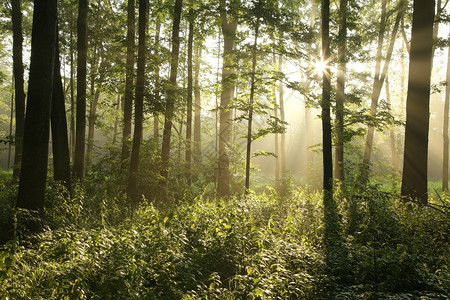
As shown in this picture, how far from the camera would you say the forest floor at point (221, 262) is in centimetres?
391

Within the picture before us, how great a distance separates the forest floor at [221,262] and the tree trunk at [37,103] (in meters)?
0.82

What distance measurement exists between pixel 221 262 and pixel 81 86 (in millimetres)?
9242

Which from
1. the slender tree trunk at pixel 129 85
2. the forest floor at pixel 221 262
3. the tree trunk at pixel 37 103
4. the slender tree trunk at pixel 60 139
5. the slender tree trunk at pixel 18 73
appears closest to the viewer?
the forest floor at pixel 221 262

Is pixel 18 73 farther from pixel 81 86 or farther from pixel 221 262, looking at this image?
pixel 221 262

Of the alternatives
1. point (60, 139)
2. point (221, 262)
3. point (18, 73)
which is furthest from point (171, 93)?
point (18, 73)

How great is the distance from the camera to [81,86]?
11516 mm

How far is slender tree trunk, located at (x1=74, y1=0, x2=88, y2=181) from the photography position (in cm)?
1130

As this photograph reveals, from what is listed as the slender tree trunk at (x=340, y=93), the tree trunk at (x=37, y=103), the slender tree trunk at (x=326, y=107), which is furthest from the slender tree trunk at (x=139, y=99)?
the slender tree trunk at (x=340, y=93)

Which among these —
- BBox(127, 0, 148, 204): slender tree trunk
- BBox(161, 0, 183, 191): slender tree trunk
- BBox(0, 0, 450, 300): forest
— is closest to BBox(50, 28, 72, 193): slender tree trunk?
BBox(0, 0, 450, 300): forest

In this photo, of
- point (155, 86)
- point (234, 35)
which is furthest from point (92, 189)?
point (234, 35)

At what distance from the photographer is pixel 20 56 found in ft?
47.5

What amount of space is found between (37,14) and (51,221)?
14.7 feet

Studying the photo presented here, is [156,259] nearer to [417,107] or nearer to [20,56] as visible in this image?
[417,107]

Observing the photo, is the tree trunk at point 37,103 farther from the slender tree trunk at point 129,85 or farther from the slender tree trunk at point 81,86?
the slender tree trunk at point 81,86
